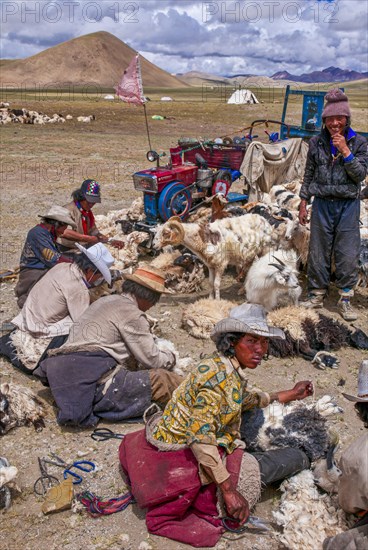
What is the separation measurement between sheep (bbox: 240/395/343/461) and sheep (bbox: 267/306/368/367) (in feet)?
4.71

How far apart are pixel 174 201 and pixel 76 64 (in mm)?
147840

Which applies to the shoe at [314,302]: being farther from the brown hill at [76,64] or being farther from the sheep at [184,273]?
the brown hill at [76,64]

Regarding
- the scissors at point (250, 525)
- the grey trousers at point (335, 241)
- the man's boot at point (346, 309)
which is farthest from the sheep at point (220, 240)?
the scissors at point (250, 525)

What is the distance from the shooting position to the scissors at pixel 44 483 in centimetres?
362

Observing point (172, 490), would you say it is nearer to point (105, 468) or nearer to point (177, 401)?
point (177, 401)

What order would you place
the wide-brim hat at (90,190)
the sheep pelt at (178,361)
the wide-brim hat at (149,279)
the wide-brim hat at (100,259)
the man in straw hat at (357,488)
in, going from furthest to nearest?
the wide-brim hat at (90,190) < the sheep pelt at (178,361) < the wide-brim hat at (100,259) < the wide-brim hat at (149,279) < the man in straw hat at (357,488)

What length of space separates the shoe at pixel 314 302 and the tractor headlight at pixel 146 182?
3.02m

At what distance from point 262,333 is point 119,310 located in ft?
4.93

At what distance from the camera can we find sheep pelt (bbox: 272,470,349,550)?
3.06m

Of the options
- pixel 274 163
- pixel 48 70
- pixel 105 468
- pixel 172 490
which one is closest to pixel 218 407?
pixel 172 490

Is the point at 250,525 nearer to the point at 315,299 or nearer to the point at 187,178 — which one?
the point at 315,299

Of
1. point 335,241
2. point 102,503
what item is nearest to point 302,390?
point 102,503

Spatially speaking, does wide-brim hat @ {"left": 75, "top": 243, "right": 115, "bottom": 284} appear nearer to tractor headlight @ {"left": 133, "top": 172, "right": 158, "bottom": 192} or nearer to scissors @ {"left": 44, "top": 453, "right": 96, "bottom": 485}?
scissors @ {"left": 44, "top": 453, "right": 96, "bottom": 485}

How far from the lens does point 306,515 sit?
126 inches
